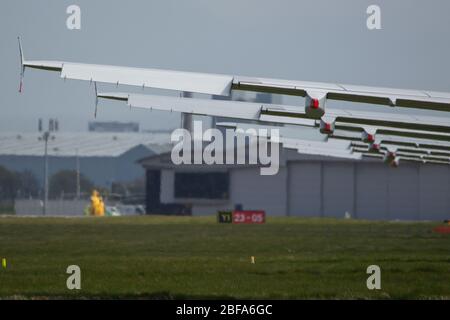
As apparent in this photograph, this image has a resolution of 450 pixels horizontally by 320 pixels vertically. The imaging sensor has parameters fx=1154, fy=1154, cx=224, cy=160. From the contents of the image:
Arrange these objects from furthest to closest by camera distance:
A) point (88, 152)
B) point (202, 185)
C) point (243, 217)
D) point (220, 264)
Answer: point (88, 152), point (202, 185), point (243, 217), point (220, 264)

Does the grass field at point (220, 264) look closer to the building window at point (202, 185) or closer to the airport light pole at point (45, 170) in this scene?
the airport light pole at point (45, 170)

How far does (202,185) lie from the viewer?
10381 cm

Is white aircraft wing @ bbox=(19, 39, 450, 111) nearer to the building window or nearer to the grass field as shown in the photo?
the grass field

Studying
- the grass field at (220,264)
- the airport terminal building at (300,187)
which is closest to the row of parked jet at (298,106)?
the grass field at (220,264)

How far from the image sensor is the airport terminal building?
98969mm

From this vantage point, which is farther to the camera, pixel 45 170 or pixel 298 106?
pixel 45 170

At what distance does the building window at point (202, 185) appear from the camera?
103562mm

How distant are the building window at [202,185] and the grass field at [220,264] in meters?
51.4

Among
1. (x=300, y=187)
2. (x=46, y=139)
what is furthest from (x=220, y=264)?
(x=300, y=187)

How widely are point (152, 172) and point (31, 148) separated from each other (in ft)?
63.6

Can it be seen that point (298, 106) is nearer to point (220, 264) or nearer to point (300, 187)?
point (220, 264)

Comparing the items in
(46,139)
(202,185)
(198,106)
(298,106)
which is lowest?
(202,185)

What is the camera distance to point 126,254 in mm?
36656

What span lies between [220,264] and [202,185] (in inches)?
2857
